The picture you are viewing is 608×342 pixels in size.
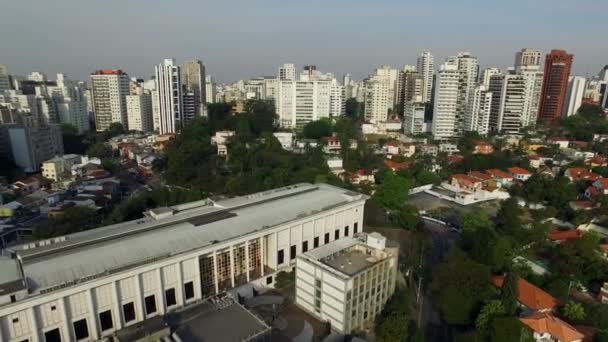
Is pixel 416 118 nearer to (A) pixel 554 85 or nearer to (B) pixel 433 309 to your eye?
(A) pixel 554 85

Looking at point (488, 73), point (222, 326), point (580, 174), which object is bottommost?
point (222, 326)

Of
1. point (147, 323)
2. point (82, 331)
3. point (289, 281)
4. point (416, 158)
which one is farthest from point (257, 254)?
point (416, 158)

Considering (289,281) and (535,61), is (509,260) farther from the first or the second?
(535,61)

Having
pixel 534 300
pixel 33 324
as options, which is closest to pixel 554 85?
pixel 534 300

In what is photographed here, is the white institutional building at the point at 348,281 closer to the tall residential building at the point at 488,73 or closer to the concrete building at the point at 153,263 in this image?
the concrete building at the point at 153,263

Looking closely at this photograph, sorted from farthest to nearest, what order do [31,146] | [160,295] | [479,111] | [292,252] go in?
[479,111] → [31,146] → [292,252] → [160,295]
